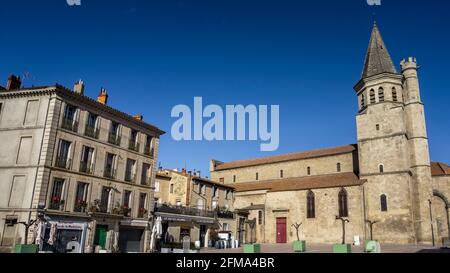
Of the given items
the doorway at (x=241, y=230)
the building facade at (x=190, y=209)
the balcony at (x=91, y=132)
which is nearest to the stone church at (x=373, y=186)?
the doorway at (x=241, y=230)

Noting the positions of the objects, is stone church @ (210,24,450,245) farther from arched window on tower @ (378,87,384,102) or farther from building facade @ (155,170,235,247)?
building facade @ (155,170,235,247)

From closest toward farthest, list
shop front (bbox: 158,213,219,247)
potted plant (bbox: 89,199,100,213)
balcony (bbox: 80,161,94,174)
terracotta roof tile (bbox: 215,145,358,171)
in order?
potted plant (bbox: 89,199,100,213) → balcony (bbox: 80,161,94,174) → shop front (bbox: 158,213,219,247) → terracotta roof tile (bbox: 215,145,358,171)

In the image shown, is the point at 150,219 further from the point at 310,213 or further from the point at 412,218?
the point at 412,218

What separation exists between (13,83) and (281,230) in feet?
99.5

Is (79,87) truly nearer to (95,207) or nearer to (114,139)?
(114,139)

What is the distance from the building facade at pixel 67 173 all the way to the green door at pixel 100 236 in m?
0.07

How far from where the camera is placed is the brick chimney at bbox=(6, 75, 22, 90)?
76.5 feet

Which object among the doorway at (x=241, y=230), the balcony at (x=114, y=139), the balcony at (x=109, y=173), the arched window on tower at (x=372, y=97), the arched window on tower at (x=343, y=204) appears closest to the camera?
the balcony at (x=109, y=173)

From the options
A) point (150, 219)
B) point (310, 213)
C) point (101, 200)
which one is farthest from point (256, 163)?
point (101, 200)

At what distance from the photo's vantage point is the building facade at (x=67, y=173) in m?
19.9

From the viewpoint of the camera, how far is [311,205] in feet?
126

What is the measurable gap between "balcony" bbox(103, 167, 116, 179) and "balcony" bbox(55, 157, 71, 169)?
2.93 metres

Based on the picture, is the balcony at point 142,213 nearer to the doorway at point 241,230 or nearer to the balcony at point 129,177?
the balcony at point 129,177

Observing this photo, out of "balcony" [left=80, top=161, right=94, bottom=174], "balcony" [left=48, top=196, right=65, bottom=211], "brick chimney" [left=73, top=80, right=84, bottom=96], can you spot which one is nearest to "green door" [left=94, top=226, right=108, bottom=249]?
"balcony" [left=48, top=196, right=65, bottom=211]
